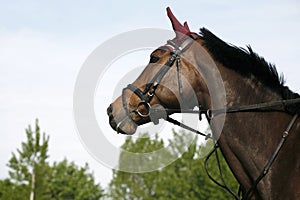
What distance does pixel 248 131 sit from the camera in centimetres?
664

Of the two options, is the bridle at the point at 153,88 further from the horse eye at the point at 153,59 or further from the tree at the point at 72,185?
the tree at the point at 72,185

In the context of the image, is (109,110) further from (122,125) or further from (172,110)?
(172,110)

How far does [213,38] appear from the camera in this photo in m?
6.95

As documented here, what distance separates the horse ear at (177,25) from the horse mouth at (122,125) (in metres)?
1.28

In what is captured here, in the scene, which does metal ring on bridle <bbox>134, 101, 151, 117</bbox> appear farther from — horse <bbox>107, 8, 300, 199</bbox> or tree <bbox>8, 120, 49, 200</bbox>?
tree <bbox>8, 120, 49, 200</bbox>

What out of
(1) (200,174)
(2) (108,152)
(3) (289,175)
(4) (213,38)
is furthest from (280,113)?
(1) (200,174)

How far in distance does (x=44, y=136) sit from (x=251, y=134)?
33.9 m

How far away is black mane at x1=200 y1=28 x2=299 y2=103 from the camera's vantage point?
266 inches

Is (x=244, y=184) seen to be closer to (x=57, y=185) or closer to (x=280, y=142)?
(x=280, y=142)

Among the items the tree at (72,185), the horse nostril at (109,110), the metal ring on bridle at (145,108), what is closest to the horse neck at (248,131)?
the metal ring on bridle at (145,108)

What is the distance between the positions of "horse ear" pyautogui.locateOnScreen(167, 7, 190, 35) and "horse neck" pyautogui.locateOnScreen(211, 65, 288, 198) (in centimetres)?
71

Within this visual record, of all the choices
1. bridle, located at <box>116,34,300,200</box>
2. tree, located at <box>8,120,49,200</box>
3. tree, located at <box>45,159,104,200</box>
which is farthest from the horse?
tree, located at <box>45,159,104,200</box>

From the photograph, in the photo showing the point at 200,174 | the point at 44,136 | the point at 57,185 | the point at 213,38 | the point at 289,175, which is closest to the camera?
the point at 289,175

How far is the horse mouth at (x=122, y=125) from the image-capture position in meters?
7.12
